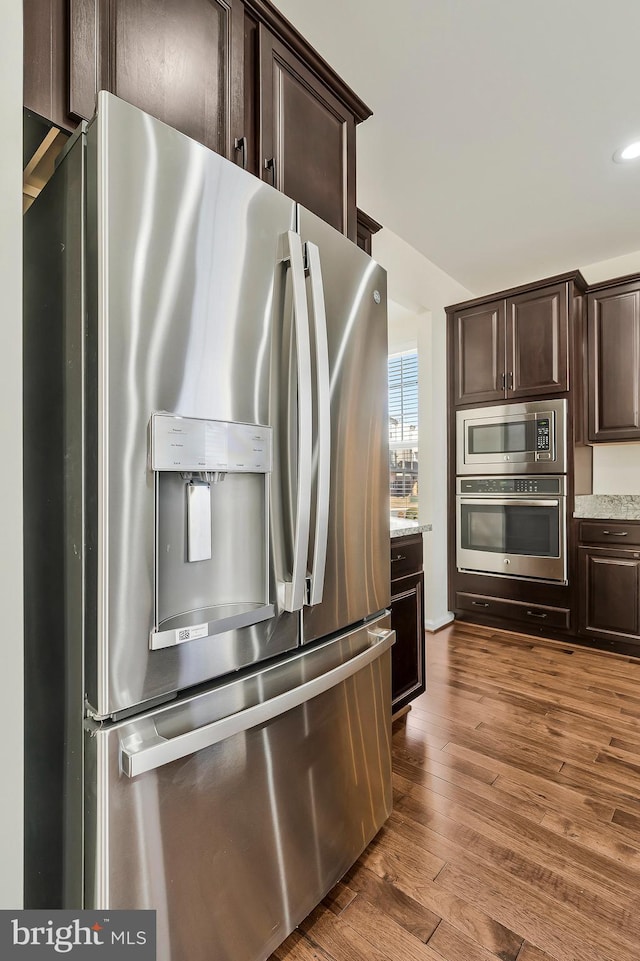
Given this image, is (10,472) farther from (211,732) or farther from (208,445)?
(211,732)

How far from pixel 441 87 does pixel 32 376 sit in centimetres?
216

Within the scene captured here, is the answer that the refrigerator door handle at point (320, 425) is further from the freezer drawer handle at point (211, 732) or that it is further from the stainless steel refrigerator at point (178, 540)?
the freezer drawer handle at point (211, 732)

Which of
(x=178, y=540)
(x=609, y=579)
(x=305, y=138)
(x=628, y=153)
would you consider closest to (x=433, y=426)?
(x=609, y=579)

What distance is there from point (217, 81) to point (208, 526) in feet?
3.75

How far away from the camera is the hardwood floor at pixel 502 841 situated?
1229mm

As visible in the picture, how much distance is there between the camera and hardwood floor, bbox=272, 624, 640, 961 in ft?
4.03

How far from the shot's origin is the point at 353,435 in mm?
1329

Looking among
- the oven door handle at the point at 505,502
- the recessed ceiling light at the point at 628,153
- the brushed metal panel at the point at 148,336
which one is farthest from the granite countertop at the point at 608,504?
the brushed metal panel at the point at 148,336

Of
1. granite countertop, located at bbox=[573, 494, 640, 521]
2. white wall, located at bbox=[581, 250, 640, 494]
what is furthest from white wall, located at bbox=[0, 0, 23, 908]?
white wall, located at bbox=[581, 250, 640, 494]

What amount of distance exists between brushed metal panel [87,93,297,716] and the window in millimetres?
3349

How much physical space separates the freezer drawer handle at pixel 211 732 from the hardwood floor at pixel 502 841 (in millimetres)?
652

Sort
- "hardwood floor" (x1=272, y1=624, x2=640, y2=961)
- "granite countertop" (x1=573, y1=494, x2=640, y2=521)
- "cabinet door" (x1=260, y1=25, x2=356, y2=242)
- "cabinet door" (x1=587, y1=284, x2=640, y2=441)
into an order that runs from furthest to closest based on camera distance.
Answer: "granite countertop" (x1=573, y1=494, x2=640, y2=521) < "cabinet door" (x1=587, y1=284, x2=640, y2=441) < "cabinet door" (x1=260, y1=25, x2=356, y2=242) < "hardwood floor" (x1=272, y1=624, x2=640, y2=961)

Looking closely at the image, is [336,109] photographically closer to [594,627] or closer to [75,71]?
[75,71]

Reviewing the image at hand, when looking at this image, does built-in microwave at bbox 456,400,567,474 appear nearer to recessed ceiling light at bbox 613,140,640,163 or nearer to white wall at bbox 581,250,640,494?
white wall at bbox 581,250,640,494
